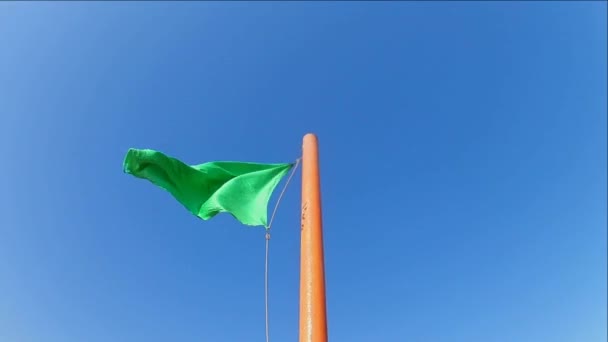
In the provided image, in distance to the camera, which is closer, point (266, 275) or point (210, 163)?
point (266, 275)

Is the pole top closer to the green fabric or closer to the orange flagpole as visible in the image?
the orange flagpole

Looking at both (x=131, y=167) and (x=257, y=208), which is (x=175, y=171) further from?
(x=257, y=208)

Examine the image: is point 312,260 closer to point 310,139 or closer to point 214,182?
point 310,139

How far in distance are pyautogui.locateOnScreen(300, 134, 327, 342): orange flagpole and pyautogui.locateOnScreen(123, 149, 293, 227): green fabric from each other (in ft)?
4.31

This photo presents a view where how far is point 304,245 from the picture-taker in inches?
192

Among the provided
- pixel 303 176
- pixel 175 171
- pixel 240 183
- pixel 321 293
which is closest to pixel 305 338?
pixel 321 293

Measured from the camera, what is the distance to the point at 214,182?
746 cm

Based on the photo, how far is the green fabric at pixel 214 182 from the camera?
259 inches

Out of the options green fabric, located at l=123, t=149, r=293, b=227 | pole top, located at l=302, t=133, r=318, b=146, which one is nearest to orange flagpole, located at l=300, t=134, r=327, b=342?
pole top, located at l=302, t=133, r=318, b=146

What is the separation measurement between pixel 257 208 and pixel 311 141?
5.10ft

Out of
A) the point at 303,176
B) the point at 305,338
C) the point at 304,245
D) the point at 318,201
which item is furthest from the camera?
the point at 303,176

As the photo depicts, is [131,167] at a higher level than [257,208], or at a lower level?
higher

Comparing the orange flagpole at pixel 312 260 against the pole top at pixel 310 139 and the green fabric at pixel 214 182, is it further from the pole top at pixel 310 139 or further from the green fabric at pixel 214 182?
the green fabric at pixel 214 182

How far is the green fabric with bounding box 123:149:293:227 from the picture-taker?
21.6 feet
